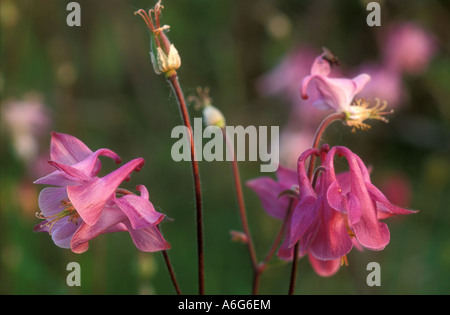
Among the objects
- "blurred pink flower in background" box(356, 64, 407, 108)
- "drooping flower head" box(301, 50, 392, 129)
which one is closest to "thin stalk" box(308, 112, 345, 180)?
"drooping flower head" box(301, 50, 392, 129)

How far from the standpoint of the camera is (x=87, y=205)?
1230 millimetres

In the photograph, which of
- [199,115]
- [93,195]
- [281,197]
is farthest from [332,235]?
[199,115]

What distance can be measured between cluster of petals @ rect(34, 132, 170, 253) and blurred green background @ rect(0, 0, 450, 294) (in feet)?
4.96

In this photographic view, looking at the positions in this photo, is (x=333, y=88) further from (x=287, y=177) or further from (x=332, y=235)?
(x=332, y=235)

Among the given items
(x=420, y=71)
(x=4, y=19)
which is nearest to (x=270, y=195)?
(x=4, y=19)

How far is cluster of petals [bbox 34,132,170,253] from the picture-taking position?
1.23 meters

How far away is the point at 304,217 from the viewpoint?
125cm

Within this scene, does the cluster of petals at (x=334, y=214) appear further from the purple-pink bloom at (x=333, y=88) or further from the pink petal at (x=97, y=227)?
the pink petal at (x=97, y=227)

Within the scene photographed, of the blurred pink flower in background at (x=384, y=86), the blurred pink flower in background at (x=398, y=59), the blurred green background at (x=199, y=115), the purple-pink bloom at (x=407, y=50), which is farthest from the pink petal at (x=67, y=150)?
the purple-pink bloom at (x=407, y=50)

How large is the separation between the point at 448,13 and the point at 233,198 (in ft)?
6.51

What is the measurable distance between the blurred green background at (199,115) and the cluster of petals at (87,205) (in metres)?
1.51

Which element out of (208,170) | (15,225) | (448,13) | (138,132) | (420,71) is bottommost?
(15,225)

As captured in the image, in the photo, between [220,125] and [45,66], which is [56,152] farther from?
[45,66]

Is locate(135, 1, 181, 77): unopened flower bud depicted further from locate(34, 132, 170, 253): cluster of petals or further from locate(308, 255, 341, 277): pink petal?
locate(308, 255, 341, 277): pink petal
